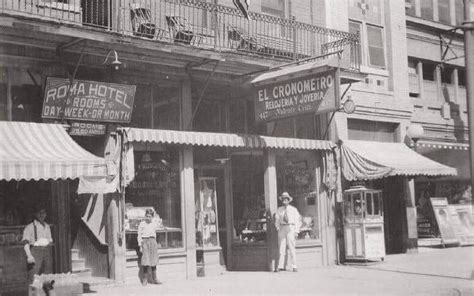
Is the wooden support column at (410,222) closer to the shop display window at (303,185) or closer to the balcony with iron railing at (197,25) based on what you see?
the shop display window at (303,185)

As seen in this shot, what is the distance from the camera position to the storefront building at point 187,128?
40.9 feet

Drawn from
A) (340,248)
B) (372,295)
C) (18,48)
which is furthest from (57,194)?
(340,248)

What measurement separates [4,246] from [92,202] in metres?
2.11

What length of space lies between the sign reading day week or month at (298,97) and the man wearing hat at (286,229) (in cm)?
209

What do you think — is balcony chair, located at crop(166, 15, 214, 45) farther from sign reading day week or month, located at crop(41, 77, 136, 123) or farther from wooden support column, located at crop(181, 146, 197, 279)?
wooden support column, located at crop(181, 146, 197, 279)

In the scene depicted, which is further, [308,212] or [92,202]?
[308,212]

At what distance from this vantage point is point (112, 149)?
42.4 ft

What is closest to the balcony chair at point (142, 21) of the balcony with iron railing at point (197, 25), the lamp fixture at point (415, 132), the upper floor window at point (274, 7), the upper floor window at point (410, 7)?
the balcony with iron railing at point (197, 25)

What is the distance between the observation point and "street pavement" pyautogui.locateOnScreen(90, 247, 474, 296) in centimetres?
1118

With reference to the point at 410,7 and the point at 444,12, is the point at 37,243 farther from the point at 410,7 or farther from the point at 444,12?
the point at 444,12

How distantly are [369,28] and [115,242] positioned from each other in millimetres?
10445

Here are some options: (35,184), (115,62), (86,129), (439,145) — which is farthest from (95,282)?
(439,145)

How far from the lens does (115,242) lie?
12.8m

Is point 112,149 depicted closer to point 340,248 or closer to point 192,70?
point 192,70
